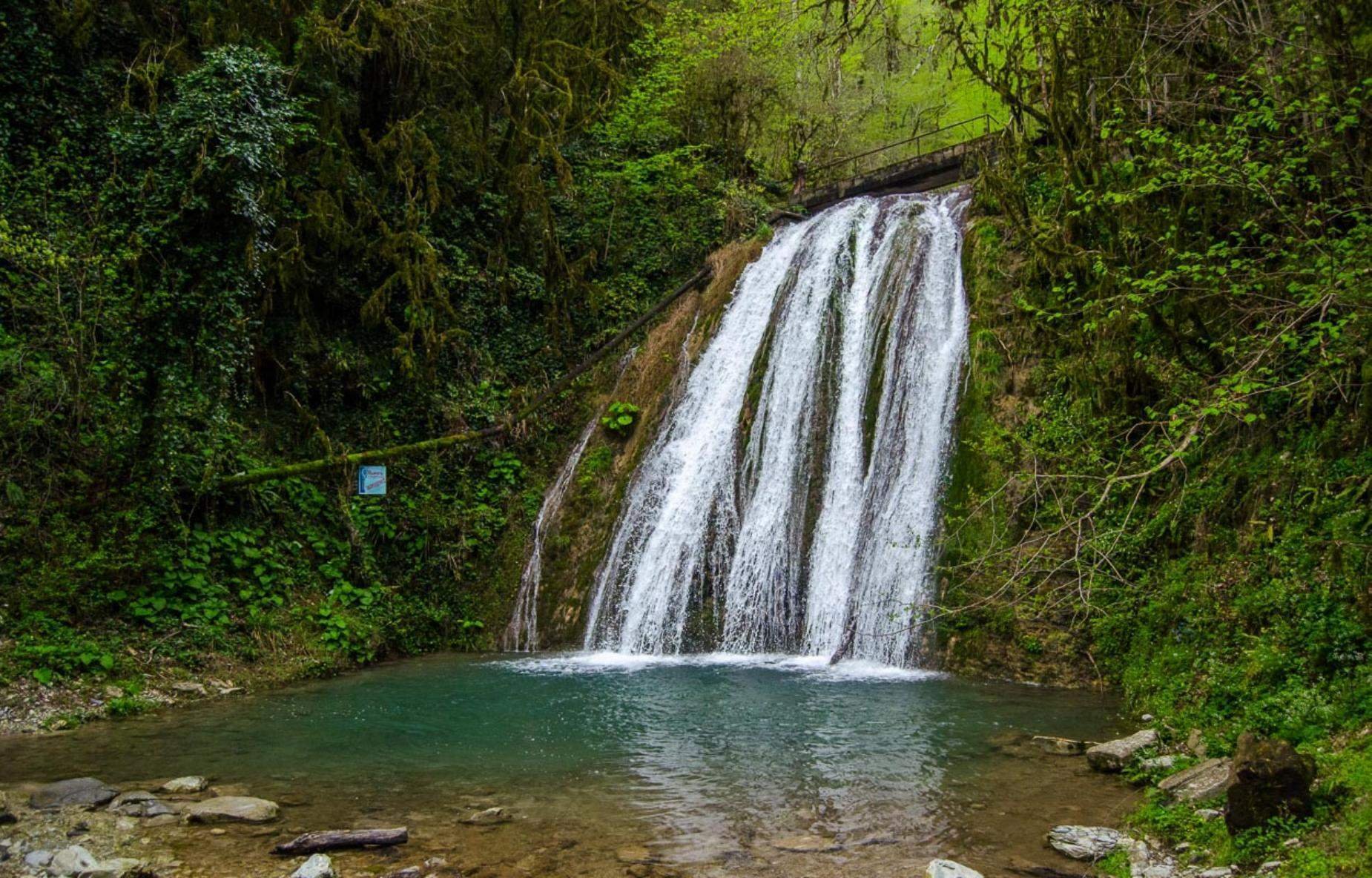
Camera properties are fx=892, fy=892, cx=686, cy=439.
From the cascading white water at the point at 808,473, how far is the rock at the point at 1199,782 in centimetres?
464

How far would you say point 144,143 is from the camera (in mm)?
9719

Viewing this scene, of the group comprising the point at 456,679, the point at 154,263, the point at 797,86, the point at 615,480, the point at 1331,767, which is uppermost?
the point at 797,86

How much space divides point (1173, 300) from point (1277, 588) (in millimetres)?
2424

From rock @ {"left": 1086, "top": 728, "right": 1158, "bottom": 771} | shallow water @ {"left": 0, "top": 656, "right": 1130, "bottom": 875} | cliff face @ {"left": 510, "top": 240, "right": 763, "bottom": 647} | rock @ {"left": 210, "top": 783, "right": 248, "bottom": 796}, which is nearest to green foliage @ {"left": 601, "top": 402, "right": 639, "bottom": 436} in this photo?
cliff face @ {"left": 510, "top": 240, "right": 763, "bottom": 647}

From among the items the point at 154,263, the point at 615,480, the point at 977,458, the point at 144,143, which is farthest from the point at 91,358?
the point at 977,458

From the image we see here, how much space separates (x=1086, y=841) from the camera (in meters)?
4.65

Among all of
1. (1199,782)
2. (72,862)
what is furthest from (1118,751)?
(72,862)

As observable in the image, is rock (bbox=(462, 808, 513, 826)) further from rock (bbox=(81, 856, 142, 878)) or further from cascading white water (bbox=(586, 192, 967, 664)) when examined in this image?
cascading white water (bbox=(586, 192, 967, 664))

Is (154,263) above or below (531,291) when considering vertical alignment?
below

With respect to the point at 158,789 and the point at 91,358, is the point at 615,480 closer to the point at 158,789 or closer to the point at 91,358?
the point at 91,358

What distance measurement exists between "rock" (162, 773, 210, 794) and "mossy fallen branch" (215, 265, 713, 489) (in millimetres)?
5525

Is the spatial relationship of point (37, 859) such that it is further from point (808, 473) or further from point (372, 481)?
point (808, 473)

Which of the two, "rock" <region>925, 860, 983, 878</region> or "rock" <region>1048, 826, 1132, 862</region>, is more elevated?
"rock" <region>925, 860, 983, 878</region>

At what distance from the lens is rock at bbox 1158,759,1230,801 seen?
4.74 meters
